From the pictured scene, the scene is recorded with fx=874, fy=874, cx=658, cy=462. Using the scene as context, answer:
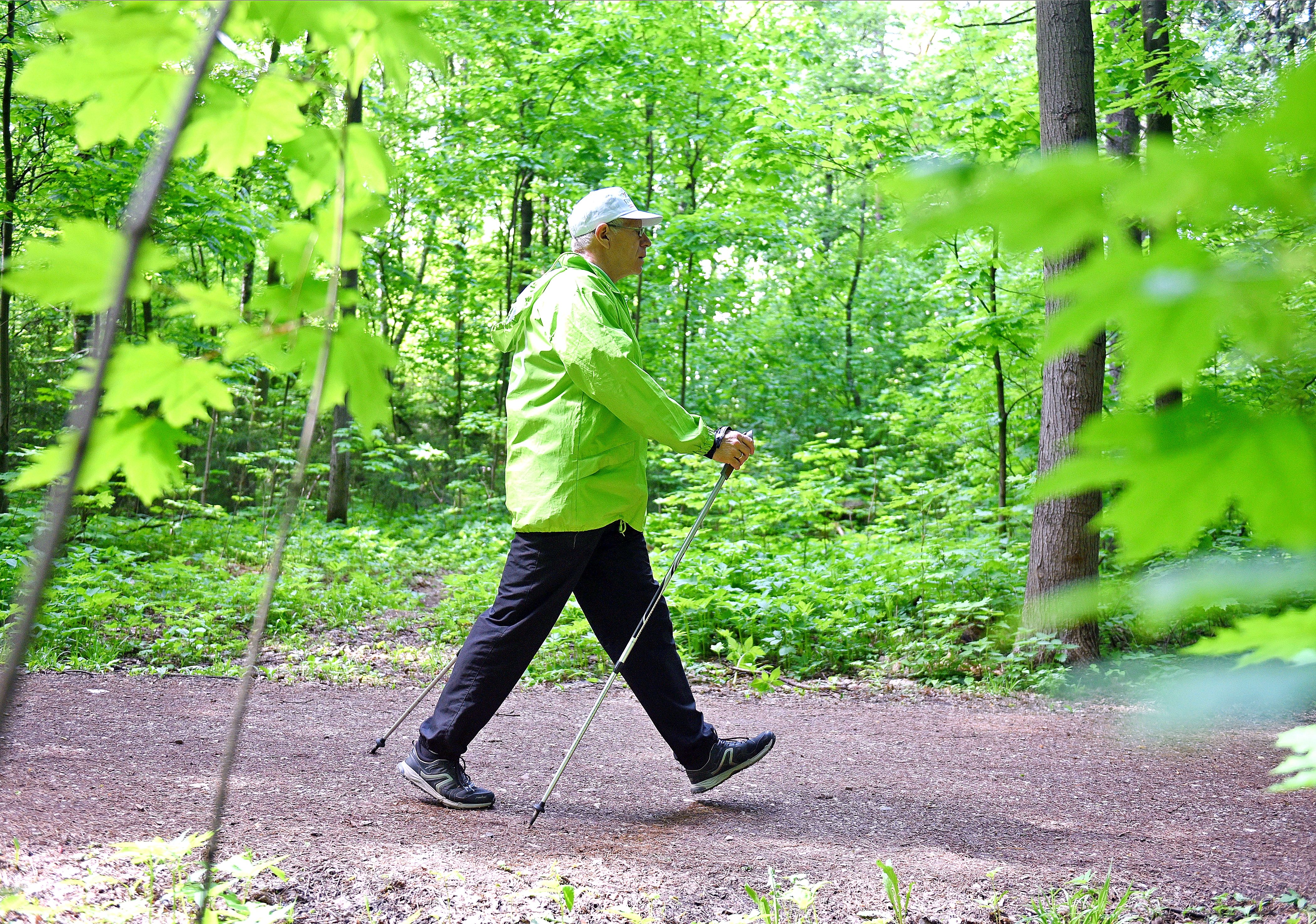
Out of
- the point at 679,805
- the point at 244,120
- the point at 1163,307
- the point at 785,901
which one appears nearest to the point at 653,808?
the point at 679,805

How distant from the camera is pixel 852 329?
19.7 metres

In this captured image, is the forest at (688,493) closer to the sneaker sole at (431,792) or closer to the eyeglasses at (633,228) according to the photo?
the sneaker sole at (431,792)

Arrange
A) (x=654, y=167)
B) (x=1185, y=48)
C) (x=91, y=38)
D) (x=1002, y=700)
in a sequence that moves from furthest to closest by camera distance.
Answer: (x=654, y=167) → (x=1185, y=48) → (x=1002, y=700) → (x=91, y=38)

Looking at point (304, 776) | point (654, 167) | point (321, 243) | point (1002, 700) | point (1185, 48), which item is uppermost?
point (654, 167)

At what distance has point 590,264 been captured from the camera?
3180 millimetres

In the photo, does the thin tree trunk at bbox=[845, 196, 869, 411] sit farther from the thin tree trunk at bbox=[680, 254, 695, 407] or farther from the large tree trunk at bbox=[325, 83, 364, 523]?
the large tree trunk at bbox=[325, 83, 364, 523]

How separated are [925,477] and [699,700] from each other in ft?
36.8

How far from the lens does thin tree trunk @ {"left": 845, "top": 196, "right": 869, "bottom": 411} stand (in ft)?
62.7

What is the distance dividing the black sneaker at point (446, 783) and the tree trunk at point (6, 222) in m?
6.04

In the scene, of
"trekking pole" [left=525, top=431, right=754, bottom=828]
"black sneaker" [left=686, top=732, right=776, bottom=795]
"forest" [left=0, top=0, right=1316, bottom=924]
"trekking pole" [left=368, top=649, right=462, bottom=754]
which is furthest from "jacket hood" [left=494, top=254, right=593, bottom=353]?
"black sneaker" [left=686, top=732, right=776, bottom=795]

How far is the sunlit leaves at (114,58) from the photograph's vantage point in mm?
772

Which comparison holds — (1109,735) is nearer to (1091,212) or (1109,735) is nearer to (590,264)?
(590,264)

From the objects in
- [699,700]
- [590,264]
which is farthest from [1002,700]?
[590,264]

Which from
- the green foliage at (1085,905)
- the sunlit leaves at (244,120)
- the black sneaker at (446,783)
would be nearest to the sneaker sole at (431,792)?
the black sneaker at (446,783)
